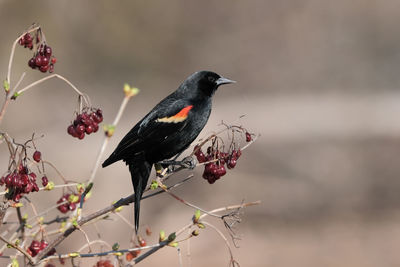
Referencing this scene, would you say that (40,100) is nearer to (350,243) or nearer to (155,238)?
(155,238)

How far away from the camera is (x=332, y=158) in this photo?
30.6 ft

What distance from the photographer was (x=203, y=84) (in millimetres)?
3885

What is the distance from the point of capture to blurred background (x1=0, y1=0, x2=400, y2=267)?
8203mm

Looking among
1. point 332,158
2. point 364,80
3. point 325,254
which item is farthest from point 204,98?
point 364,80

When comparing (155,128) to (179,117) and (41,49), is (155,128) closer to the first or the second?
(179,117)

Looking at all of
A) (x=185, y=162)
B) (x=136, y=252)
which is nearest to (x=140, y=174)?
(x=185, y=162)

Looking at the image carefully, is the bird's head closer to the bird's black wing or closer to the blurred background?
the bird's black wing

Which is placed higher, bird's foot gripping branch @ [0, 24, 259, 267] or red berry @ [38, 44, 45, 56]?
red berry @ [38, 44, 45, 56]

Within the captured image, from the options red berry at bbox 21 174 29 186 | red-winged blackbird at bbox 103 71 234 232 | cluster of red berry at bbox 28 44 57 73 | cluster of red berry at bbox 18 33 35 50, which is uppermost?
cluster of red berry at bbox 18 33 35 50

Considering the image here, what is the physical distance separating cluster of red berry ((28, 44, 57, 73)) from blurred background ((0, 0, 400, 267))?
4843mm

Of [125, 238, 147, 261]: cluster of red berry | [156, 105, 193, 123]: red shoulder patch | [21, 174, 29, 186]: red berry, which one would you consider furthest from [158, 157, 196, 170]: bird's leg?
[21, 174, 29, 186]: red berry

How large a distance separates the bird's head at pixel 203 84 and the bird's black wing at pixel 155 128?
22cm

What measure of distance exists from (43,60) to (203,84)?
1421 mm

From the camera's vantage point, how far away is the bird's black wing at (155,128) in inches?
128
